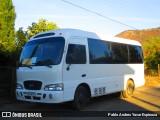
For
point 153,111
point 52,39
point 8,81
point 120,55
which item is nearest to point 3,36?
point 8,81

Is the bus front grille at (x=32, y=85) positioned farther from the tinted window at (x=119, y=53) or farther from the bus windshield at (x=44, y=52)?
the tinted window at (x=119, y=53)

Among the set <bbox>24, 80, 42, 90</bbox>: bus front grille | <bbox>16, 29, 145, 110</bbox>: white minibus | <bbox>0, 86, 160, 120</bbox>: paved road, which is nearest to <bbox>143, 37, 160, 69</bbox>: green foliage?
<bbox>0, 86, 160, 120</bbox>: paved road

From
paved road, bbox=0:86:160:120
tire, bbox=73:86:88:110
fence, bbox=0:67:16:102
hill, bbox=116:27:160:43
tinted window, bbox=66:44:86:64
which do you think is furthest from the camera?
hill, bbox=116:27:160:43

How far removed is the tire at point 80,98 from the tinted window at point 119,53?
9.24ft

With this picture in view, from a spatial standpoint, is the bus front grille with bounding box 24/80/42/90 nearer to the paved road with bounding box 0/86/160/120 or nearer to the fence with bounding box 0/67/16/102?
the paved road with bounding box 0/86/160/120

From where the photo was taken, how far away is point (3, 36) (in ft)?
78.6

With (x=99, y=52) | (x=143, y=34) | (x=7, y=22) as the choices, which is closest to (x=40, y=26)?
(x=7, y=22)

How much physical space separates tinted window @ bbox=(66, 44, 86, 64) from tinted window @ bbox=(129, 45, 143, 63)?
4.45 metres

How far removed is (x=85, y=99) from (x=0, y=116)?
317cm

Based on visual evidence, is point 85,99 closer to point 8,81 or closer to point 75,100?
point 75,100

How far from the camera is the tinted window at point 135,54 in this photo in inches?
595

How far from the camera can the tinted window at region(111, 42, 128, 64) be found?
13.5m

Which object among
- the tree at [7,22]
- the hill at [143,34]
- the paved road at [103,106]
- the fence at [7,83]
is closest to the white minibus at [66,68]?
the paved road at [103,106]

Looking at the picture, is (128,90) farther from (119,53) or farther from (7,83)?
(7,83)
